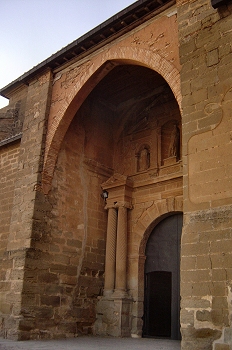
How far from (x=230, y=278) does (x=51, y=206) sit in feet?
14.1

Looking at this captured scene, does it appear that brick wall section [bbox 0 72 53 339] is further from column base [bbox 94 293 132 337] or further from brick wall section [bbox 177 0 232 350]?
brick wall section [bbox 177 0 232 350]

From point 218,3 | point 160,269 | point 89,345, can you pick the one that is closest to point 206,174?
point 218,3

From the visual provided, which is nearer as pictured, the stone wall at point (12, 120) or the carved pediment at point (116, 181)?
the carved pediment at point (116, 181)

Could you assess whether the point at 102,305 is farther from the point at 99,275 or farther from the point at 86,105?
the point at 86,105

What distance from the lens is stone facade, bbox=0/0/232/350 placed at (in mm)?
4934

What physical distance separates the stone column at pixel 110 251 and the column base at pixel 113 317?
25cm

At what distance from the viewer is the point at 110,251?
8.47 m

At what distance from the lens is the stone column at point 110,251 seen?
8.22 meters

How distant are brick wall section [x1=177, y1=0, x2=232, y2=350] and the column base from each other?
10.8 feet

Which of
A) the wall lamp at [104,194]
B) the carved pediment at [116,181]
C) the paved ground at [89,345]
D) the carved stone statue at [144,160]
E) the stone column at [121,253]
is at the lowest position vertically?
the paved ground at [89,345]

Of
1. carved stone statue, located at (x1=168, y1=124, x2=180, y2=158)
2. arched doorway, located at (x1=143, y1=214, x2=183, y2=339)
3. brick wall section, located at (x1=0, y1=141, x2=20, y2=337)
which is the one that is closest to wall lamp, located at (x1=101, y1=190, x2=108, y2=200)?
arched doorway, located at (x1=143, y1=214, x2=183, y2=339)

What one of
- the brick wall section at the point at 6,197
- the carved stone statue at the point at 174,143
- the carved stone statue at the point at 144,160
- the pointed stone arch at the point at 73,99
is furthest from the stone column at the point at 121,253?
the brick wall section at the point at 6,197

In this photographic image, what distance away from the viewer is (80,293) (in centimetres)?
793

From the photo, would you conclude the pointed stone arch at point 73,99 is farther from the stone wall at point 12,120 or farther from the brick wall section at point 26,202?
the stone wall at point 12,120
